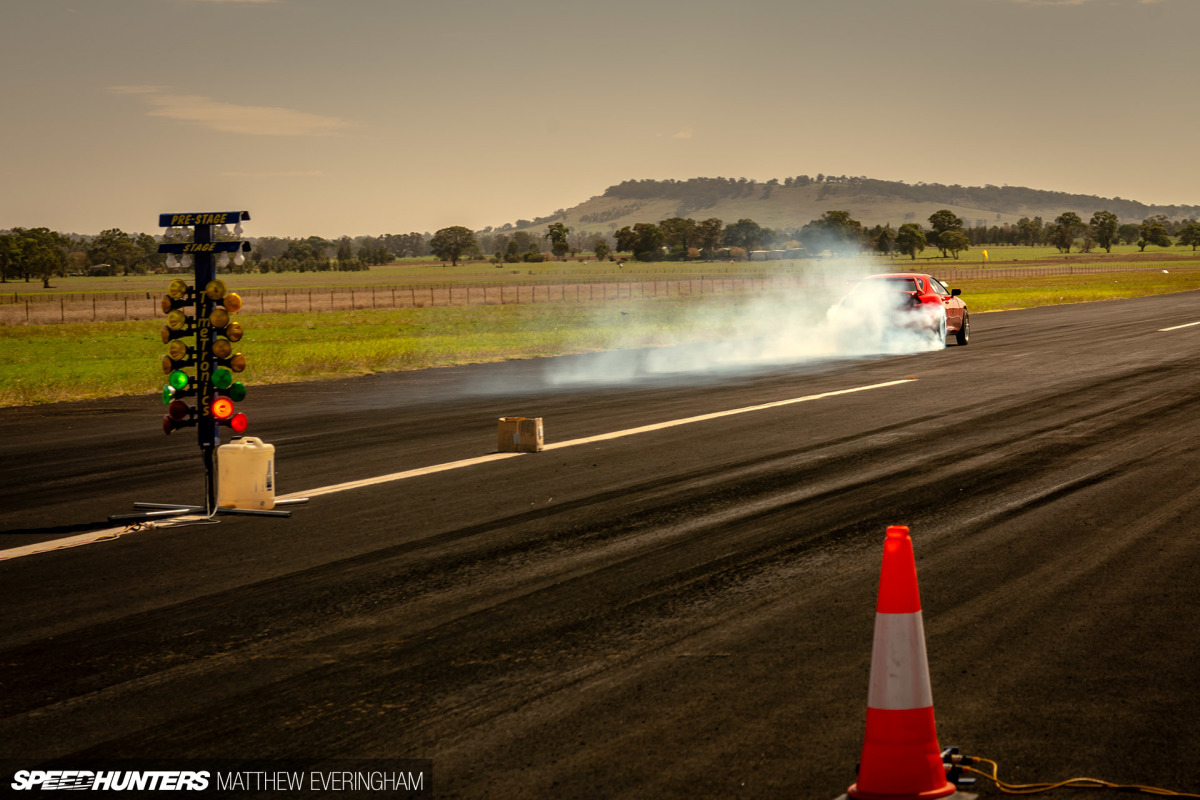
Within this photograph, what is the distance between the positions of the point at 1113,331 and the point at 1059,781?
2763 centimetres

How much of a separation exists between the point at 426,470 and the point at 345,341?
27.7 metres

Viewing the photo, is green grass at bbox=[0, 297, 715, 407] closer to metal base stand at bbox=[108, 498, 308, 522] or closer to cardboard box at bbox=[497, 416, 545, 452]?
cardboard box at bbox=[497, 416, 545, 452]

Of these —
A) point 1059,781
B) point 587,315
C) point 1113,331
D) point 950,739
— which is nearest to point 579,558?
point 950,739

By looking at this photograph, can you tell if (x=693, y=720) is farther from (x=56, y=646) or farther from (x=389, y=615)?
(x=56, y=646)

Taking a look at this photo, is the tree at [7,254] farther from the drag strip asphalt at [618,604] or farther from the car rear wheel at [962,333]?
the drag strip asphalt at [618,604]

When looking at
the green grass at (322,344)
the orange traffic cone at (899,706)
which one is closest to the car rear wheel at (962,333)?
the green grass at (322,344)

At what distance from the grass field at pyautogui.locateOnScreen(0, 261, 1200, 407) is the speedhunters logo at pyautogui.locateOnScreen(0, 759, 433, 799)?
16.5 meters

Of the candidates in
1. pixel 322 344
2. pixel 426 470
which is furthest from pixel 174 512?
pixel 322 344

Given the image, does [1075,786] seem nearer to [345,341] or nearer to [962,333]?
[962,333]

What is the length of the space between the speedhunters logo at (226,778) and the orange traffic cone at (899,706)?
1.64m

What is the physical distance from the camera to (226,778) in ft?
13.5

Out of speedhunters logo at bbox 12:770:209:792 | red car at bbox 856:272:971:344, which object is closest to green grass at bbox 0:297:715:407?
red car at bbox 856:272:971:344

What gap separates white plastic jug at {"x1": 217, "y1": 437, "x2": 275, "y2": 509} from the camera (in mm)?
8961

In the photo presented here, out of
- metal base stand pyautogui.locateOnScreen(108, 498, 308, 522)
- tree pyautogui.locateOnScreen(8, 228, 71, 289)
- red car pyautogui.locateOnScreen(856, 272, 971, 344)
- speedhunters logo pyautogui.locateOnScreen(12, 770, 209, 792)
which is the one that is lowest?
speedhunters logo pyautogui.locateOnScreen(12, 770, 209, 792)
